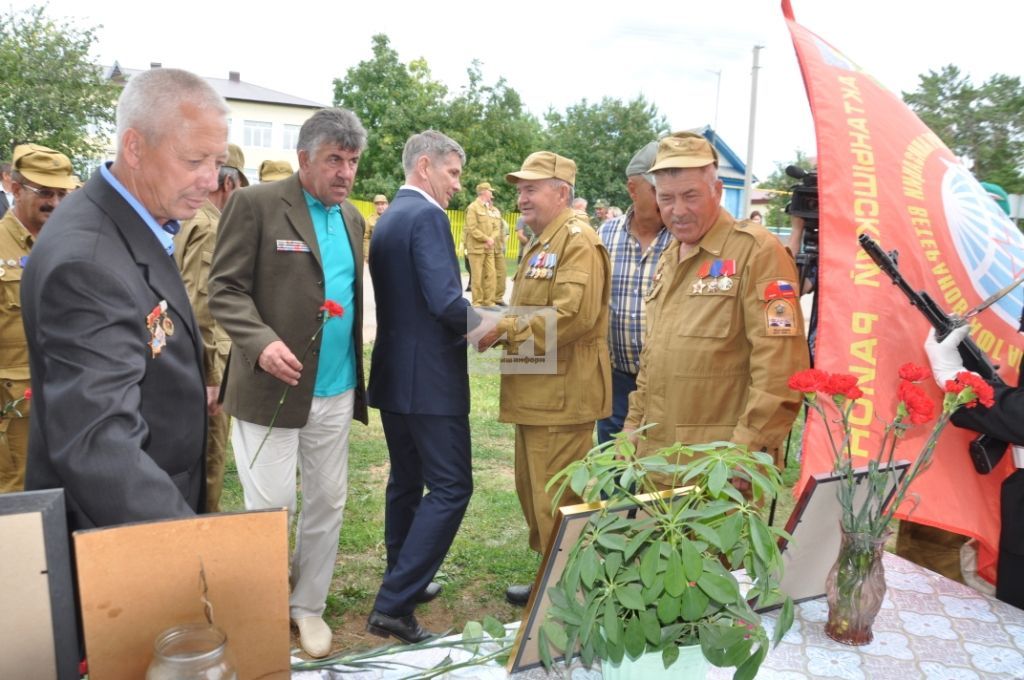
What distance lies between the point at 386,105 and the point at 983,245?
36.1 metres

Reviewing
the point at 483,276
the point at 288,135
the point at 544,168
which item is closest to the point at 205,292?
the point at 544,168

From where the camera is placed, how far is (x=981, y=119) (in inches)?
508

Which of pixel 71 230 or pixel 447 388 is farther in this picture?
pixel 447 388

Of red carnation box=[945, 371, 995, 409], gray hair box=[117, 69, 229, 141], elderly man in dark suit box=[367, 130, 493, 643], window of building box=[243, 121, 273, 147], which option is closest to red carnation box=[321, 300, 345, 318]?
elderly man in dark suit box=[367, 130, 493, 643]

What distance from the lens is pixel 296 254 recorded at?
9.82 ft

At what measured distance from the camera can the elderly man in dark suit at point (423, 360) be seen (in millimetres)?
3207

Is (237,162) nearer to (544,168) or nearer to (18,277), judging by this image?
(18,277)

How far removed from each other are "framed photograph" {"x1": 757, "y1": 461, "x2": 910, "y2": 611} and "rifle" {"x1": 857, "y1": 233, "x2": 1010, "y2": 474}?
570 millimetres

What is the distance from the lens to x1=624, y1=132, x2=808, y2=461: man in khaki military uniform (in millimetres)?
2518

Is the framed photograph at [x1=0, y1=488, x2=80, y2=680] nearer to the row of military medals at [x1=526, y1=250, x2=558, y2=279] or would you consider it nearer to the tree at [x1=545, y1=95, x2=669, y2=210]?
the row of military medals at [x1=526, y1=250, x2=558, y2=279]

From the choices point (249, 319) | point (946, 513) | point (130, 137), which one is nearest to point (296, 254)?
point (249, 319)

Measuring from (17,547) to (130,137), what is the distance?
95 cm

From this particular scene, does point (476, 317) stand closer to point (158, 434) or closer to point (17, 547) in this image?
point (158, 434)

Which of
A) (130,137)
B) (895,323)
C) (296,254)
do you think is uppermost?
(130,137)
